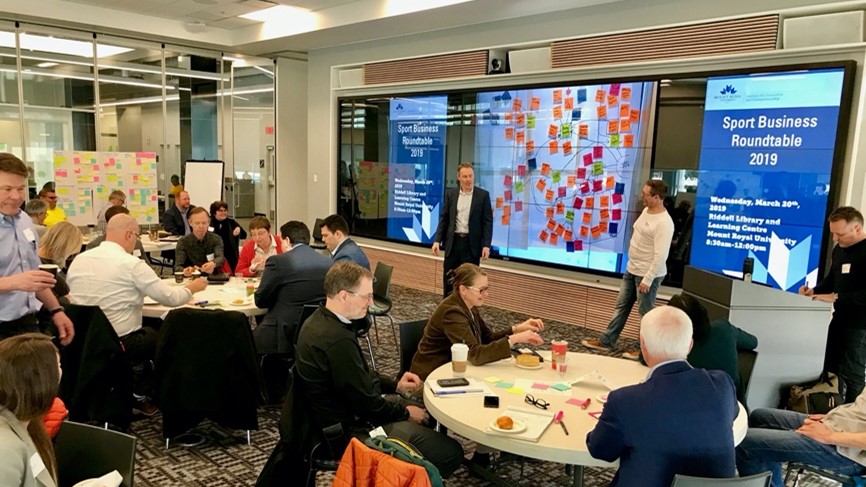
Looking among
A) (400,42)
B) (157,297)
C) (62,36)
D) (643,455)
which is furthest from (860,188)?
(62,36)

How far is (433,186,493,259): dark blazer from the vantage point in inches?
241

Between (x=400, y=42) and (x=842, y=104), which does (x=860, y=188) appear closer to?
(x=842, y=104)

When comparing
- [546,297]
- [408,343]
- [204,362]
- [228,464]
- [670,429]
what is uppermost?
[670,429]

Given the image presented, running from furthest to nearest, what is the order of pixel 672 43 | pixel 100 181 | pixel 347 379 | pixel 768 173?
pixel 100 181 < pixel 672 43 < pixel 768 173 < pixel 347 379

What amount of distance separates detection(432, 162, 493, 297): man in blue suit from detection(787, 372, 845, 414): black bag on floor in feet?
10.5

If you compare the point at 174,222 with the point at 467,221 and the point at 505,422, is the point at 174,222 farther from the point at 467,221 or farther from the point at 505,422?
the point at 505,422

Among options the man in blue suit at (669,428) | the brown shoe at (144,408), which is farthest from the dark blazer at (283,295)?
the man in blue suit at (669,428)

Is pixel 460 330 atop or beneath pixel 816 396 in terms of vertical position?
atop

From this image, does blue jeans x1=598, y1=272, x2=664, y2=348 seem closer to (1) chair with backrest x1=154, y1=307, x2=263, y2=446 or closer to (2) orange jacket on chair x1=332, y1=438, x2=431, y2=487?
(1) chair with backrest x1=154, y1=307, x2=263, y2=446

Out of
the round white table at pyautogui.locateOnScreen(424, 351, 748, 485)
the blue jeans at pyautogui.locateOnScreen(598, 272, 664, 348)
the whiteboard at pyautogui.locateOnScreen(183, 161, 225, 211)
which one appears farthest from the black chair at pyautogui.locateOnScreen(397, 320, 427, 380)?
the whiteboard at pyautogui.locateOnScreen(183, 161, 225, 211)

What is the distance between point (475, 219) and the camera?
6.16 meters

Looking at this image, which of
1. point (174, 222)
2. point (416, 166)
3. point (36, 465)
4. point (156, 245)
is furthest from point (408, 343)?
point (174, 222)

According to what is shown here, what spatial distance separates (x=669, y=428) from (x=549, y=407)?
70 centimetres

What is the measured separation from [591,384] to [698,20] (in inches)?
170
